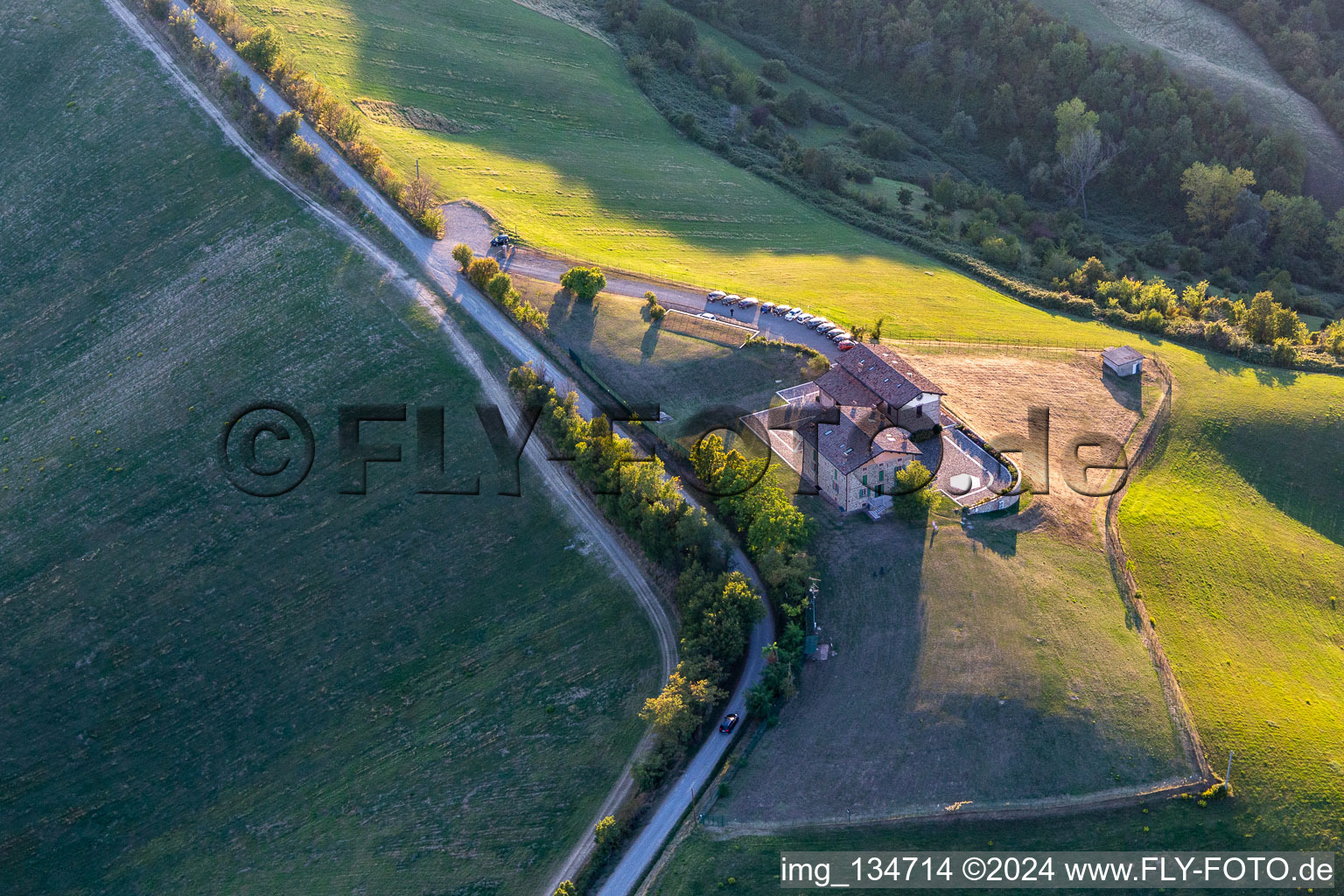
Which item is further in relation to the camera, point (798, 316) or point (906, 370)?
point (798, 316)

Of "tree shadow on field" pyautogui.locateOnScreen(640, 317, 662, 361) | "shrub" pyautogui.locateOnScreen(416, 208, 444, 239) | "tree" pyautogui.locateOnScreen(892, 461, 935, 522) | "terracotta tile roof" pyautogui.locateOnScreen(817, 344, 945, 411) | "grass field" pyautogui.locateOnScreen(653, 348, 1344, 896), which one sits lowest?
"grass field" pyautogui.locateOnScreen(653, 348, 1344, 896)

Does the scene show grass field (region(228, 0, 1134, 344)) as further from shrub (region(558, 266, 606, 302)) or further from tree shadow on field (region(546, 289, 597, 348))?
tree shadow on field (region(546, 289, 597, 348))

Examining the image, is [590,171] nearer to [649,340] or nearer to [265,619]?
[649,340]

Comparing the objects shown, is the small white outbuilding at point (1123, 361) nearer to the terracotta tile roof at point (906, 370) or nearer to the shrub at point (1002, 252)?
the terracotta tile roof at point (906, 370)

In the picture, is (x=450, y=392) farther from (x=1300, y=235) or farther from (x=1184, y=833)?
(x=1300, y=235)

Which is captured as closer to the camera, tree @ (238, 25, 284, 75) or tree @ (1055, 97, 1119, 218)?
tree @ (238, 25, 284, 75)

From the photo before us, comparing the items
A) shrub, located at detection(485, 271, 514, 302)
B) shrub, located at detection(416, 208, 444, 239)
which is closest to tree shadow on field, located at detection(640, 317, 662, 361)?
shrub, located at detection(485, 271, 514, 302)

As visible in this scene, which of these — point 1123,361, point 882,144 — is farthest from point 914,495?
point 882,144
